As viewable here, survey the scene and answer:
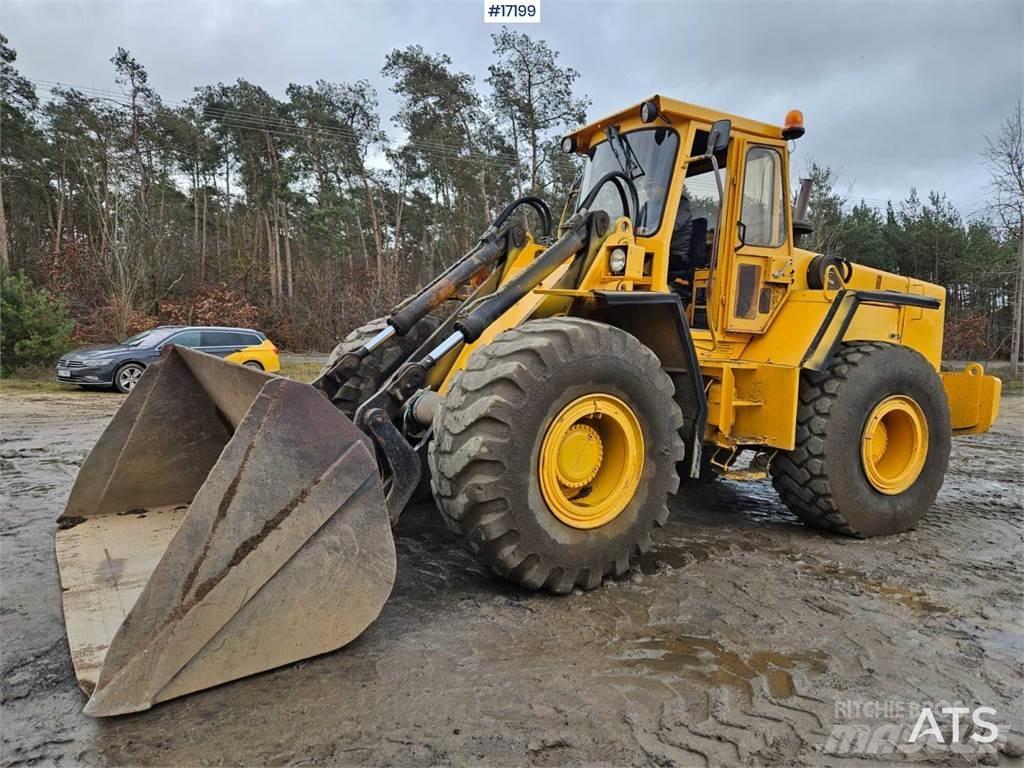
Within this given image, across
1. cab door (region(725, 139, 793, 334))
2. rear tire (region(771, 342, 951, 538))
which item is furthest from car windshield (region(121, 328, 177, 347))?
rear tire (region(771, 342, 951, 538))

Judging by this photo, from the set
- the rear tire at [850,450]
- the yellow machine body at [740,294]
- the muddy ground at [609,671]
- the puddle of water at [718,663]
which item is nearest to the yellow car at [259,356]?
the muddy ground at [609,671]

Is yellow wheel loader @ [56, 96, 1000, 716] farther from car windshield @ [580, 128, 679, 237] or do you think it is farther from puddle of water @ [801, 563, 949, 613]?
puddle of water @ [801, 563, 949, 613]

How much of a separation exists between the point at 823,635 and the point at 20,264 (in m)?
30.4

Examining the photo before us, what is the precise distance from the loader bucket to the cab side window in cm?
339

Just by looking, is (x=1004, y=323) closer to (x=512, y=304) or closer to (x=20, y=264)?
(x=512, y=304)

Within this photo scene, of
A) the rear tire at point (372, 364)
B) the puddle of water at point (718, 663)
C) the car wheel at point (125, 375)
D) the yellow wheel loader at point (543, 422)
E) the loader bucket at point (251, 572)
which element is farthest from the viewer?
the car wheel at point (125, 375)

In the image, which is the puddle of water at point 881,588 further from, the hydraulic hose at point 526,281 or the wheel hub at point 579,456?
the hydraulic hose at point 526,281

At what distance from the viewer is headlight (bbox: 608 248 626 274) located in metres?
4.15

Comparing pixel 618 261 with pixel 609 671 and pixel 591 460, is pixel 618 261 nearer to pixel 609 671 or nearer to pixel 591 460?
pixel 591 460

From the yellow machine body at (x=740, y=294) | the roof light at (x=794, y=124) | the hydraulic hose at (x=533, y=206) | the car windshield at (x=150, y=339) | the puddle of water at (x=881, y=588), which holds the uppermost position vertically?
the roof light at (x=794, y=124)

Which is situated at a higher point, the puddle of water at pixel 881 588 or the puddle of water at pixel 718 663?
the puddle of water at pixel 718 663

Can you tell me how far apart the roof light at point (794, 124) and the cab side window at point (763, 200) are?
0.17 meters

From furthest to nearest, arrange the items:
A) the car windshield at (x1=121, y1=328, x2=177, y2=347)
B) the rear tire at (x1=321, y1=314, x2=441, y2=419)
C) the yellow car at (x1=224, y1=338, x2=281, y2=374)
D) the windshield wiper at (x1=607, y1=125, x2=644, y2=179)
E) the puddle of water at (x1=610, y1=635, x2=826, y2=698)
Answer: the yellow car at (x1=224, y1=338, x2=281, y2=374)
the car windshield at (x1=121, y1=328, x2=177, y2=347)
the windshield wiper at (x1=607, y1=125, x2=644, y2=179)
the rear tire at (x1=321, y1=314, x2=441, y2=419)
the puddle of water at (x1=610, y1=635, x2=826, y2=698)

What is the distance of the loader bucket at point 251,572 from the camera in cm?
231
